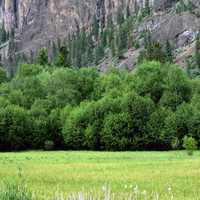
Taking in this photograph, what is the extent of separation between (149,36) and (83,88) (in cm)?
9434

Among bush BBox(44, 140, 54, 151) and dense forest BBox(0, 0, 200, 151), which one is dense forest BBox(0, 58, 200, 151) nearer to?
dense forest BBox(0, 0, 200, 151)

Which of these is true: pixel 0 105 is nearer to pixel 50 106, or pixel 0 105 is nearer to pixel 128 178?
pixel 50 106

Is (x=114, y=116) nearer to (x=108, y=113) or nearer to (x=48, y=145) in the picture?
(x=108, y=113)

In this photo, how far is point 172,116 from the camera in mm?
82875

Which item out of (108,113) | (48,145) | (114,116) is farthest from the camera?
(108,113)

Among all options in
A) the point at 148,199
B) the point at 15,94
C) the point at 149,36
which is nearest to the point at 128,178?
the point at 148,199

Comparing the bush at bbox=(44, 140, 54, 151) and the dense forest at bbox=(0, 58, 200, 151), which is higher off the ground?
the dense forest at bbox=(0, 58, 200, 151)

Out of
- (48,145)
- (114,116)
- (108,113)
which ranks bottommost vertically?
(48,145)

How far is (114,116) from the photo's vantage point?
82.5 meters

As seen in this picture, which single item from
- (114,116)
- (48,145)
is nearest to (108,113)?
(114,116)

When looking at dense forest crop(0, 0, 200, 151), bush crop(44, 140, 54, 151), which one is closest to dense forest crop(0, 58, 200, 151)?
dense forest crop(0, 0, 200, 151)

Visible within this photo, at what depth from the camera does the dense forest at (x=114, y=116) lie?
81562 millimetres

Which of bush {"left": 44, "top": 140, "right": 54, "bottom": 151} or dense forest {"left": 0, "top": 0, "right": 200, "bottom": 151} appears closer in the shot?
dense forest {"left": 0, "top": 0, "right": 200, "bottom": 151}

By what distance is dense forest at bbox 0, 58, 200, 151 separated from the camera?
81.6 meters
